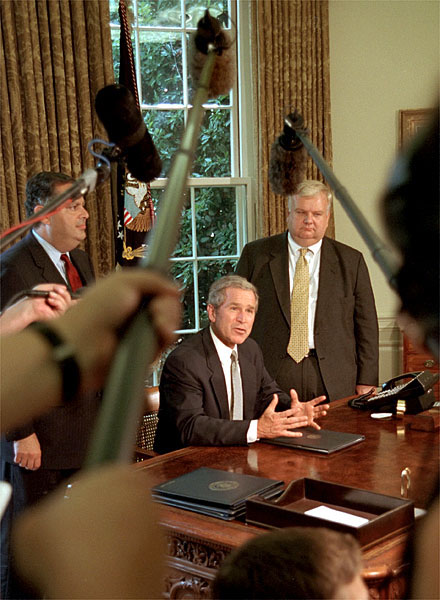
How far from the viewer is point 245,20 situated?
Result: 5.00 m

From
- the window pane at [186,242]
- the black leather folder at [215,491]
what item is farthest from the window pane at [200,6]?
the black leather folder at [215,491]

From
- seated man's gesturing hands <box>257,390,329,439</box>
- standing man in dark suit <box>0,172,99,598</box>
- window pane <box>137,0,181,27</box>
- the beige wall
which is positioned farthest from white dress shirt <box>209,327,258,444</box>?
window pane <box>137,0,181,27</box>

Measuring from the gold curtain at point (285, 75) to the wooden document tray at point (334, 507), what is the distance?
326 cm

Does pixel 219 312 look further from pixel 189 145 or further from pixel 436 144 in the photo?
pixel 436 144

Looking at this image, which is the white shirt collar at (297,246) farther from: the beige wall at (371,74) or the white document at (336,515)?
the white document at (336,515)

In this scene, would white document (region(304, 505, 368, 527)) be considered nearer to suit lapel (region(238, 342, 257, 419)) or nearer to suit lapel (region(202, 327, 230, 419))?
suit lapel (region(202, 327, 230, 419))

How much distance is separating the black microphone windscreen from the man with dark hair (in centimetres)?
67

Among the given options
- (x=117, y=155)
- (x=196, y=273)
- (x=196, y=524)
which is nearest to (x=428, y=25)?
(x=196, y=273)

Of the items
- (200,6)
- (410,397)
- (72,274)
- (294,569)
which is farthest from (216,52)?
(200,6)

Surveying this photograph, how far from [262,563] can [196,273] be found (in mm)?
4352

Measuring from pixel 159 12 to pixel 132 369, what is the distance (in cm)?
501

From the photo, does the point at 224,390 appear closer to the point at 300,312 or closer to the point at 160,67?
the point at 300,312

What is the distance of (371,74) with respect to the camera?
5238 mm

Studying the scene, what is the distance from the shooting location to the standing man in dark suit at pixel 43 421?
2705 mm
